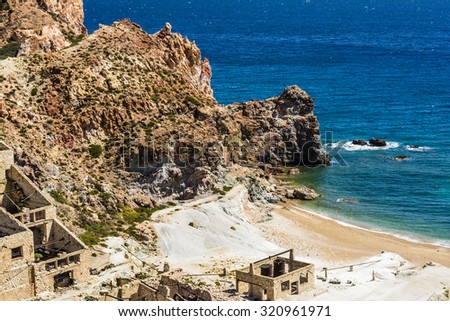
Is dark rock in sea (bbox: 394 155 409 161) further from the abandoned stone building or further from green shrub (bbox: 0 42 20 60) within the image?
the abandoned stone building

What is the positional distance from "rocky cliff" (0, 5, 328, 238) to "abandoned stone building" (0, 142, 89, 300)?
8.20 meters

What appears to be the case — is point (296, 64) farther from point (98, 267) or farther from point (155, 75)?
point (98, 267)

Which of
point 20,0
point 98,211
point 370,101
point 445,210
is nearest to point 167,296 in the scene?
point 98,211

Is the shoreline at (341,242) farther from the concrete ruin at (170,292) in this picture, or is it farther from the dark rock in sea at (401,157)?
the dark rock in sea at (401,157)

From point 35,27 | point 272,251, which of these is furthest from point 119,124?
point 272,251

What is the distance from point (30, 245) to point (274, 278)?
1471cm

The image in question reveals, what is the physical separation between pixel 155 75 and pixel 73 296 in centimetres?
4670

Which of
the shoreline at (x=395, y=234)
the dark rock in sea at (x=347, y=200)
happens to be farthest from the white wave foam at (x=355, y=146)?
the shoreline at (x=395, y=234)

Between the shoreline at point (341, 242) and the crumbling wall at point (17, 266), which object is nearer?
the crumbling wall at point (17, 266)

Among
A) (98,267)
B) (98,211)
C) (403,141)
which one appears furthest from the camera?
(403,141)

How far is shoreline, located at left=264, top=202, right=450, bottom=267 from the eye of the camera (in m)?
75.5

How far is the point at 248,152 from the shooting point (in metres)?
101

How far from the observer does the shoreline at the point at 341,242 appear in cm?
7550

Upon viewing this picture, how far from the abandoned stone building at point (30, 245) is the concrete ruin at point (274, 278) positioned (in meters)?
10.2
